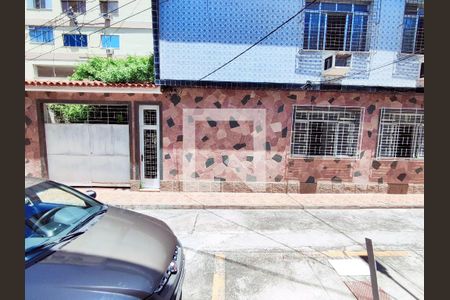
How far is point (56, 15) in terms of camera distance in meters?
22.3

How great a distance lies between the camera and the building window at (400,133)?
8023mm

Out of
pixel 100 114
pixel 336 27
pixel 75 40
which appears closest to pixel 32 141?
pixel 100 114

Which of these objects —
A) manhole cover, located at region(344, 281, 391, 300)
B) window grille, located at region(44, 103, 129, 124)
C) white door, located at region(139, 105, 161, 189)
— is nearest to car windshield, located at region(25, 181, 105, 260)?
manhole cover, located at region(344, 281, 391, 300)

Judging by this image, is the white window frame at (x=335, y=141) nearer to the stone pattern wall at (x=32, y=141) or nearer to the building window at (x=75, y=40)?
the stone pattern wall at (x=32, y=141)

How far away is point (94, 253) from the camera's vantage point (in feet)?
8.13

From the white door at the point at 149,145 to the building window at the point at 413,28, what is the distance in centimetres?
763

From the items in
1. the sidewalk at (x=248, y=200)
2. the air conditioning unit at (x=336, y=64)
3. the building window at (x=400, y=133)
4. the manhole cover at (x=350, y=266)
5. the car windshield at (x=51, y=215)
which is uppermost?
the air conditioning unit at (x=336, y=64)

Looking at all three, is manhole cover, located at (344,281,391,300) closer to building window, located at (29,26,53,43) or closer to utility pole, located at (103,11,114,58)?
utility pole, located at (103,11,114,58)

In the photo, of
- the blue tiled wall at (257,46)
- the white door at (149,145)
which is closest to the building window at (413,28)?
the blue tiled wall at (257,46)

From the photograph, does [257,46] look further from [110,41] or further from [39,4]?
[39,4]

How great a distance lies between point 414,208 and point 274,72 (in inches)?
211

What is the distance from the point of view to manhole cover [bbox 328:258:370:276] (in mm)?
3895

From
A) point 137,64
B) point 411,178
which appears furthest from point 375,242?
point 137,64

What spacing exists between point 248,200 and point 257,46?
440 centimetres
